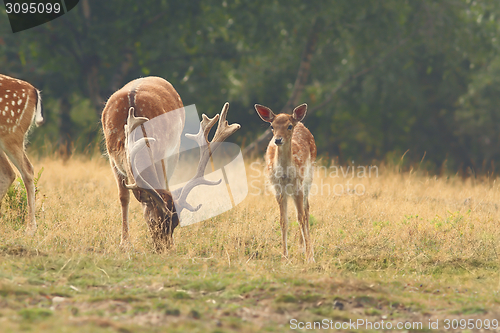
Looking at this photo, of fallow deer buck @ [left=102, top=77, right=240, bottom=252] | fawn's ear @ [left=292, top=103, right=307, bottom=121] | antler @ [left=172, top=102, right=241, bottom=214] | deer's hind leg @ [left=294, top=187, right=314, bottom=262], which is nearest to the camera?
fallow deer buck @ [left=102, top=77, right=240, bottom=252]

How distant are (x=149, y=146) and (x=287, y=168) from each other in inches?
71.9

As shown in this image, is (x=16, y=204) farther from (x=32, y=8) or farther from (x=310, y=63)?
(x=310, y=63)

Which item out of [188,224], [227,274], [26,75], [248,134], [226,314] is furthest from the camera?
[248,134]

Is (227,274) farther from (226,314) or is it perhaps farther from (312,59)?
(312,59)

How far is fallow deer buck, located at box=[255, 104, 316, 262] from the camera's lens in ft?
23.5

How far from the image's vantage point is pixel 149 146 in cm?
688

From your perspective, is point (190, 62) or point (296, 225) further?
Result: point (190, 62)

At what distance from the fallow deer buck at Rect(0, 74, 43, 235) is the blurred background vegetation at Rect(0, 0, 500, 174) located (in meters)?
6.32

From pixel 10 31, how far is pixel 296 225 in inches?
427

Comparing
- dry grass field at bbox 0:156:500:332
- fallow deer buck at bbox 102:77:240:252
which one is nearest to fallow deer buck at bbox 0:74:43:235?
dry grass field at bbox 0:156:500:332

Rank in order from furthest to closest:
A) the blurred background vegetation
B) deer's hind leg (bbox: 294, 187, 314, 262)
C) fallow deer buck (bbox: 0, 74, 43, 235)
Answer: the blurred background vegetation, fallow deer buck (bbox: 0, 74, 43, 235), deer's hind leg (bbox: 294, 187, 314, 262)

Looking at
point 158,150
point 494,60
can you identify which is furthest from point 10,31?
point 494,60

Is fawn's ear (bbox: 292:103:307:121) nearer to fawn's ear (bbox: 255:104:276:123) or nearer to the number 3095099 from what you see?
fawn's ear (bbox: 255:104:276:123)

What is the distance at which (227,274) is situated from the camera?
19.6 feet
